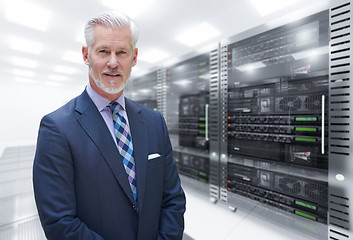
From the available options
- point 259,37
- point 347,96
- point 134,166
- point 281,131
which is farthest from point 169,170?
point 259,37

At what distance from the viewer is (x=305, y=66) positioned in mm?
1201

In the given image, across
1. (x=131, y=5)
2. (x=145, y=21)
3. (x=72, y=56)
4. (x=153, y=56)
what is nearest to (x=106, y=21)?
(x=131, y=5)

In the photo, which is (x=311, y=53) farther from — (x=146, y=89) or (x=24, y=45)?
(x=24, y=45)

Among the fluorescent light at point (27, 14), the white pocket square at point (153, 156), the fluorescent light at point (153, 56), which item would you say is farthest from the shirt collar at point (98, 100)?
the fluorescent light at point (153, 56)

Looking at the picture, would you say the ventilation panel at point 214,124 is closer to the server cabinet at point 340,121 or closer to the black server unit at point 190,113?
the black server unit at point 190,113

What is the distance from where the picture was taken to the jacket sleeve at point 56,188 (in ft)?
1.82

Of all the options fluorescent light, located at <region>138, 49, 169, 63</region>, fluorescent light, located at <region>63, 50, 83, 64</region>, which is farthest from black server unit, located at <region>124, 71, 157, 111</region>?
fluorescent light, located at <region>63, 50, 83, 64</region>

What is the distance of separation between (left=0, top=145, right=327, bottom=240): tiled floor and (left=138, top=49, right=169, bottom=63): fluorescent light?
4166 mm

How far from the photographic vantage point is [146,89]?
282 centimetres

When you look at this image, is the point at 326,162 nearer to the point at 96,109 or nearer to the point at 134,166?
the point at 134,166

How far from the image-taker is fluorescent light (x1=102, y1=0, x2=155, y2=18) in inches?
107

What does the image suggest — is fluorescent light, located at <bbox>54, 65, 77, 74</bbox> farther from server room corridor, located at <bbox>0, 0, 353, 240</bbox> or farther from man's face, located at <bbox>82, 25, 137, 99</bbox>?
man's face, located at <bbox>82, 25, 137, 99</bbox>

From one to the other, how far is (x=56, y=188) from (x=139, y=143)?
1.12ft

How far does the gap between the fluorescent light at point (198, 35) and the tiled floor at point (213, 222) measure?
3313mm
